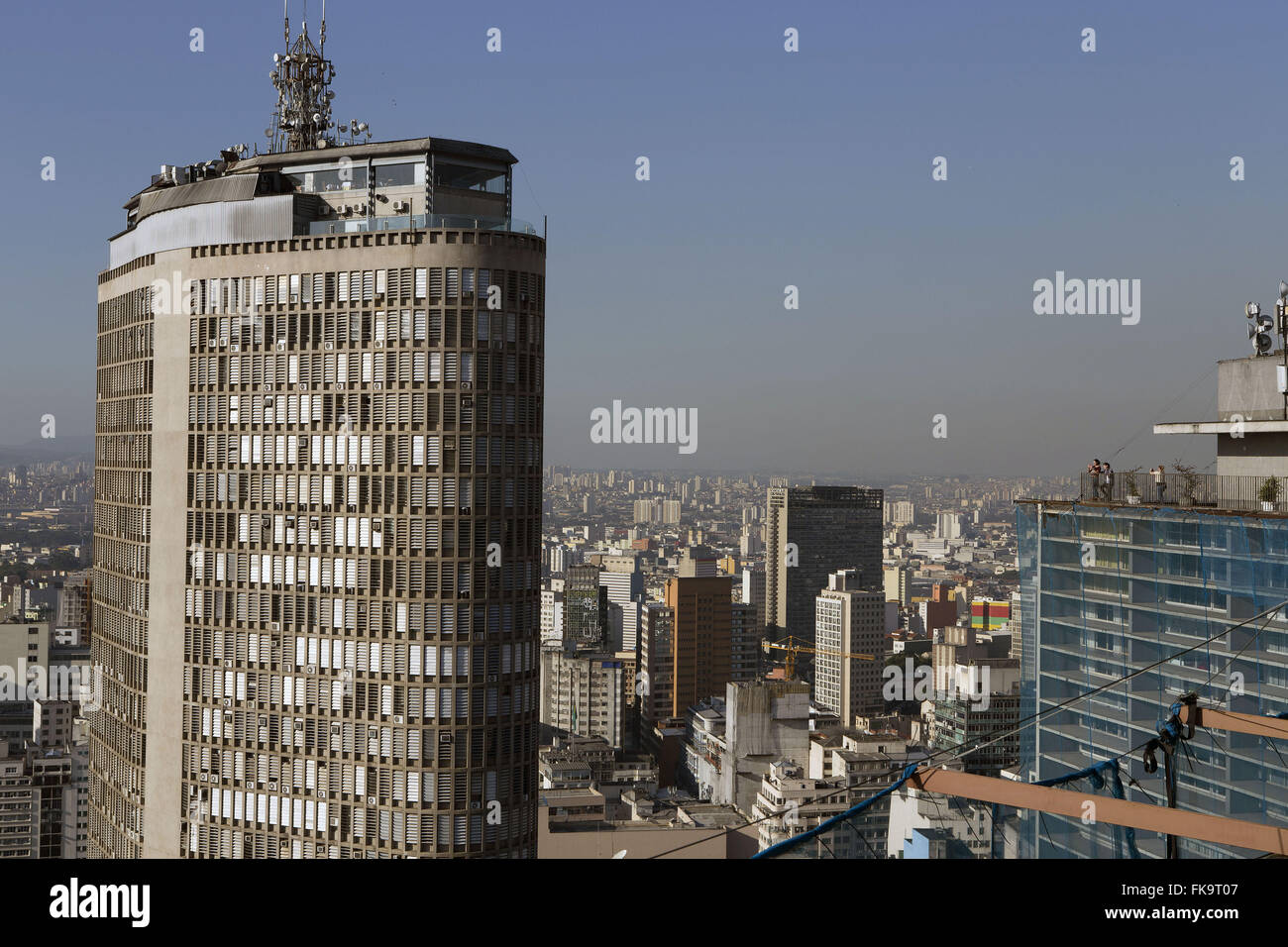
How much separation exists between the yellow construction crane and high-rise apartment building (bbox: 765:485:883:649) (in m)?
8.29

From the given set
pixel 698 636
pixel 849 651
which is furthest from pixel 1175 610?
pixel 698 636

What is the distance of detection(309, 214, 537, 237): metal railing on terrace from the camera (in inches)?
1438

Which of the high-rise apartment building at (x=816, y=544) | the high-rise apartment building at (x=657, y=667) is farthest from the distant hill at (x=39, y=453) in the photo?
the high-rise apartment building at (x=816, y=544)

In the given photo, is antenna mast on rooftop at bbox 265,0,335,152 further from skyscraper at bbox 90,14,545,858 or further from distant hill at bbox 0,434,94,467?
distant hill at bbox 0,434,94,467

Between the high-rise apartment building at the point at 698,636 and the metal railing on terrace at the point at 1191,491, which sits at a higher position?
the metal railing on terrace at the point at 1191,491

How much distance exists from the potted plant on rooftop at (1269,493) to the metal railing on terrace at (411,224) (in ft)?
72.1

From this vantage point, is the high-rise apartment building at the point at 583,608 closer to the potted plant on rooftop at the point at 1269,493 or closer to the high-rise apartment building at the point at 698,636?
the high-rise apartment building at the point at 698,636

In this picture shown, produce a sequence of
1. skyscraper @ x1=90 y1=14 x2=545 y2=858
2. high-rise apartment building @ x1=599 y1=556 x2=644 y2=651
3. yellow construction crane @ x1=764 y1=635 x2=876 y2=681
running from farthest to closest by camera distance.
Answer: high-rise apartment building @ x1=599 y1=556 x2=644 y2=651, yellow construction crane @ x1=764 y1=635 x2=876 y2=681, skyscraper @ x1=90 y1=14 x2=545 y2=858

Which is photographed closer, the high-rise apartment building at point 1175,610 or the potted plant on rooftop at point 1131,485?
the high-rise apartment building at point 1175,610

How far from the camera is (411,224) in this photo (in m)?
36.9

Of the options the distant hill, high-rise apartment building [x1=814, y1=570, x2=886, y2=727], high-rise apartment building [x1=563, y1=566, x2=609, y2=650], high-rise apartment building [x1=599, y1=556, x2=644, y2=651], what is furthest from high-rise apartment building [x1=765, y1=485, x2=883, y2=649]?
the distant hill

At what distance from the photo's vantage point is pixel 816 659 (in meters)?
160

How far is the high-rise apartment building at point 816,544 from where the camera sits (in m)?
178

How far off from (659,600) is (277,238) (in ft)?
452
